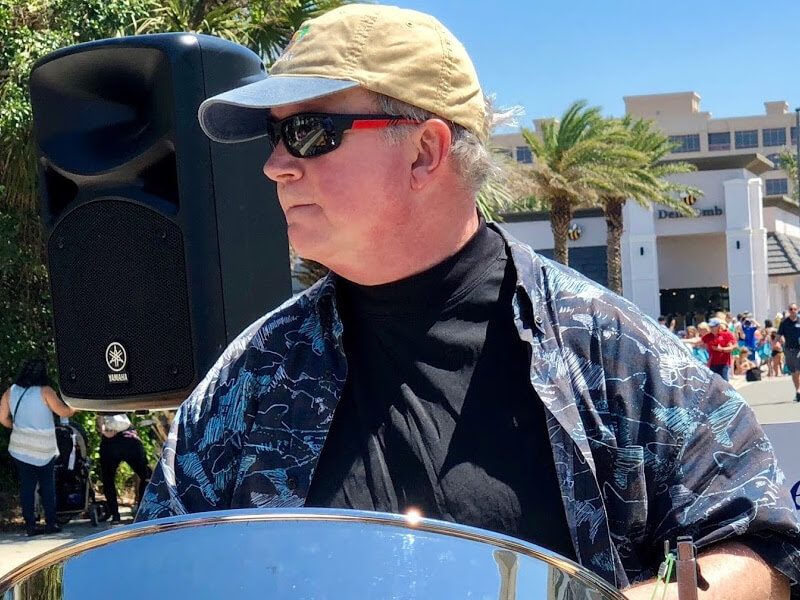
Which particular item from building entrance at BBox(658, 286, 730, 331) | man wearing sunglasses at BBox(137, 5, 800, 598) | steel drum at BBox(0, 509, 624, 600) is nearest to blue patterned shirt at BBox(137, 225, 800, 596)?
man wearing sunglasses at BBox(137, 5, 800, 598)

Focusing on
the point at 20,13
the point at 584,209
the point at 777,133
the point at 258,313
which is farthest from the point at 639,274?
the point at 777,133

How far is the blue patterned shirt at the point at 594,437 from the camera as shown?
157cm

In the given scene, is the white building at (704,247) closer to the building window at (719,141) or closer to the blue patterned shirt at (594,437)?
the blue patterned shirt at (594,437)

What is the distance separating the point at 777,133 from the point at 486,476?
97479 millimetres

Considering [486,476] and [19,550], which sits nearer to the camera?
[486,476]

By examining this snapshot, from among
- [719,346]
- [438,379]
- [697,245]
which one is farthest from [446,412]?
[697,245]

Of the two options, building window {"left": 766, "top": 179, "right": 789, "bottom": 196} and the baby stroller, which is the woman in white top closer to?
the baby stroller

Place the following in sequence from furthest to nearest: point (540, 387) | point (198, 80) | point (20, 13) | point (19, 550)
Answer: point (20, 13) < point (19, 550) < point (198, 80) < point (540, 387)

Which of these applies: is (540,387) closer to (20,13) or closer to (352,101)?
(352,101)

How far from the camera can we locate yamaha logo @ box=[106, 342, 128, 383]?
275cm

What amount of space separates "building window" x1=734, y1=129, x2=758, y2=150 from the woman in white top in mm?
88352

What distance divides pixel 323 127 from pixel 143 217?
1.10 metres

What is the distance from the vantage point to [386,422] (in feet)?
→ 5.59

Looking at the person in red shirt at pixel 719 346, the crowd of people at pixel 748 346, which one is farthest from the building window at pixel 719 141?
the person in red shirt at pixel 719 346
